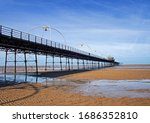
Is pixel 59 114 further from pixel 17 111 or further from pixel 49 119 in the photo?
pixel 17 111

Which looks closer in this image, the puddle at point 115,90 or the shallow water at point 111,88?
the puddle at point 115,90

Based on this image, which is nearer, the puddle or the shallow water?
the puddle

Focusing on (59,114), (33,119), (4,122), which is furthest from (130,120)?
(4,122)

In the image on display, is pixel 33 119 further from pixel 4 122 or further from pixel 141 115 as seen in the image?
pixel 141 115

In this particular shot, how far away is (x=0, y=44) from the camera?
24.0m

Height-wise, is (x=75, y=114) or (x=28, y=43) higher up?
(x=28, y=43)

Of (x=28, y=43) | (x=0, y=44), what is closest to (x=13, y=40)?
(x=0, y=44)

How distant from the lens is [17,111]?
7996 millimetres

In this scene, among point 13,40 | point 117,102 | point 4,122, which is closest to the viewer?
point 4,122

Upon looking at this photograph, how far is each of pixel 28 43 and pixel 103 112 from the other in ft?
67.2

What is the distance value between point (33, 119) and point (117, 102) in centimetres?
489

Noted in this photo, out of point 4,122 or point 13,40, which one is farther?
point 13,40

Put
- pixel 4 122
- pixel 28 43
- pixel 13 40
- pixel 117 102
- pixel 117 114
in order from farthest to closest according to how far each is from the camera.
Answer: pixel 28 43
pixel 13 40
pixel 117 102
pixel 117 114
pixel 4 122

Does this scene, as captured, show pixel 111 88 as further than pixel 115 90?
Yes
